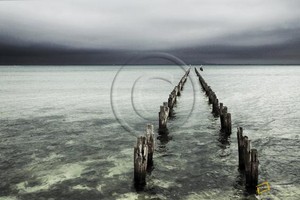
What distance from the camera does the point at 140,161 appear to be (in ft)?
27.7

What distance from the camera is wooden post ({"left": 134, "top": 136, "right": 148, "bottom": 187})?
836cm

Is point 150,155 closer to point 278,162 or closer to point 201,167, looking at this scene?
point 201,167

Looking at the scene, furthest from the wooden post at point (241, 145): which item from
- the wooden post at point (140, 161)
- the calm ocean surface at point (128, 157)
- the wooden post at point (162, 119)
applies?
the wooden post at point (162, 119)

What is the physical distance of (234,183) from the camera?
29.1 feet

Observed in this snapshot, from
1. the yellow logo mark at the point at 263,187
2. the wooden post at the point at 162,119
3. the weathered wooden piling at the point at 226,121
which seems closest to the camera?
the yellow logo mark at the point at 263,187

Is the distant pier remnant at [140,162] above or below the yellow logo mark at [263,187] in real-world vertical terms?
above

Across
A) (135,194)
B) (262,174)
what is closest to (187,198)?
(135,194)

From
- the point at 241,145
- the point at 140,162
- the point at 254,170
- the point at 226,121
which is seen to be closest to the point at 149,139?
the point at 140,162

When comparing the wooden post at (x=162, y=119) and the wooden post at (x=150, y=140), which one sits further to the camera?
the wooden post at (x=162, y=119)

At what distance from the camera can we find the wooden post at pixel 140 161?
329 inches

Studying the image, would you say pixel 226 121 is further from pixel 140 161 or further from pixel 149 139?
pixel 140 161

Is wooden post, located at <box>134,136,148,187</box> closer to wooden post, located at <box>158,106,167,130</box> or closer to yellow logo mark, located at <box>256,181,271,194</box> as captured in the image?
yellow logo mark, located at <box>256,181,271,194</box>

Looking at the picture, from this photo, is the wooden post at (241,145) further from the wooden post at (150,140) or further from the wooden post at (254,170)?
the wooden post at (150,140)

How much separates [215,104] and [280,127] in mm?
5122
